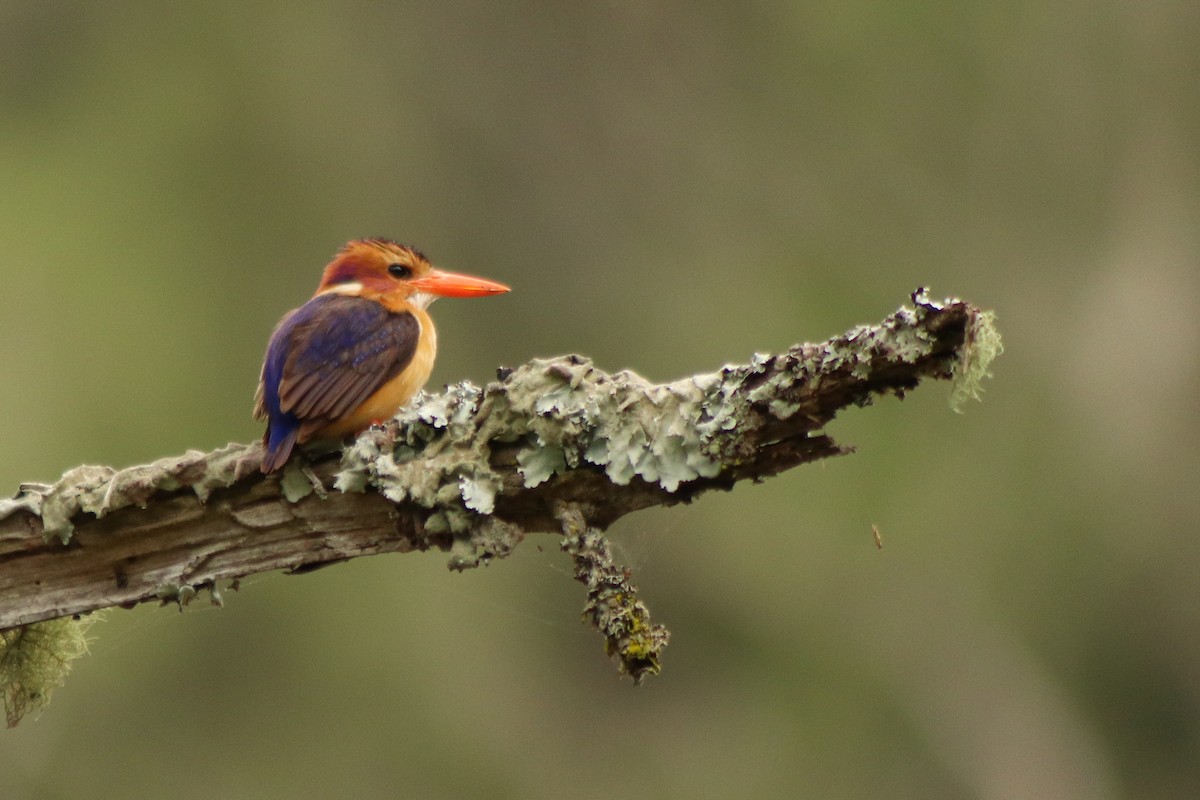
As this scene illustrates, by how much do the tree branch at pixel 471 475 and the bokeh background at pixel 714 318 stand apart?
5075 millimetres

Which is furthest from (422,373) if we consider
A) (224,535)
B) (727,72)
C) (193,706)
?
(727,72)

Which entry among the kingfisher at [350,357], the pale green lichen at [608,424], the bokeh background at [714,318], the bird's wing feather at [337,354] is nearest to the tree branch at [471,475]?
the pale green lichen at [608,424]

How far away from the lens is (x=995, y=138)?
32.0ft

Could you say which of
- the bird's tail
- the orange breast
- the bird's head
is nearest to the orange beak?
the bird's head

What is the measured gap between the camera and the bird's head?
4754mm

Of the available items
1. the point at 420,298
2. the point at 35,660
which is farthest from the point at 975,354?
the point at 420,298

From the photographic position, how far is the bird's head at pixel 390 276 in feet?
15.6

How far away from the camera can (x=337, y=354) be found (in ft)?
13.1

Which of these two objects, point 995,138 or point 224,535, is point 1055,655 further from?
point 224,535

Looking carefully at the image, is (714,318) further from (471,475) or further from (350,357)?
(471,475)

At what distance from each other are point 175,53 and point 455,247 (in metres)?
2.04

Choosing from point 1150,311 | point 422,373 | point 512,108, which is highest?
point 512,108

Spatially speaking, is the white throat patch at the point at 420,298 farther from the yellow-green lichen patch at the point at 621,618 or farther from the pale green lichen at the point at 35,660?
the yellow-green lichen patch at the point at 621,618

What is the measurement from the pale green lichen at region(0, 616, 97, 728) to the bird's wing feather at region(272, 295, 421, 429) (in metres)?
0.73
